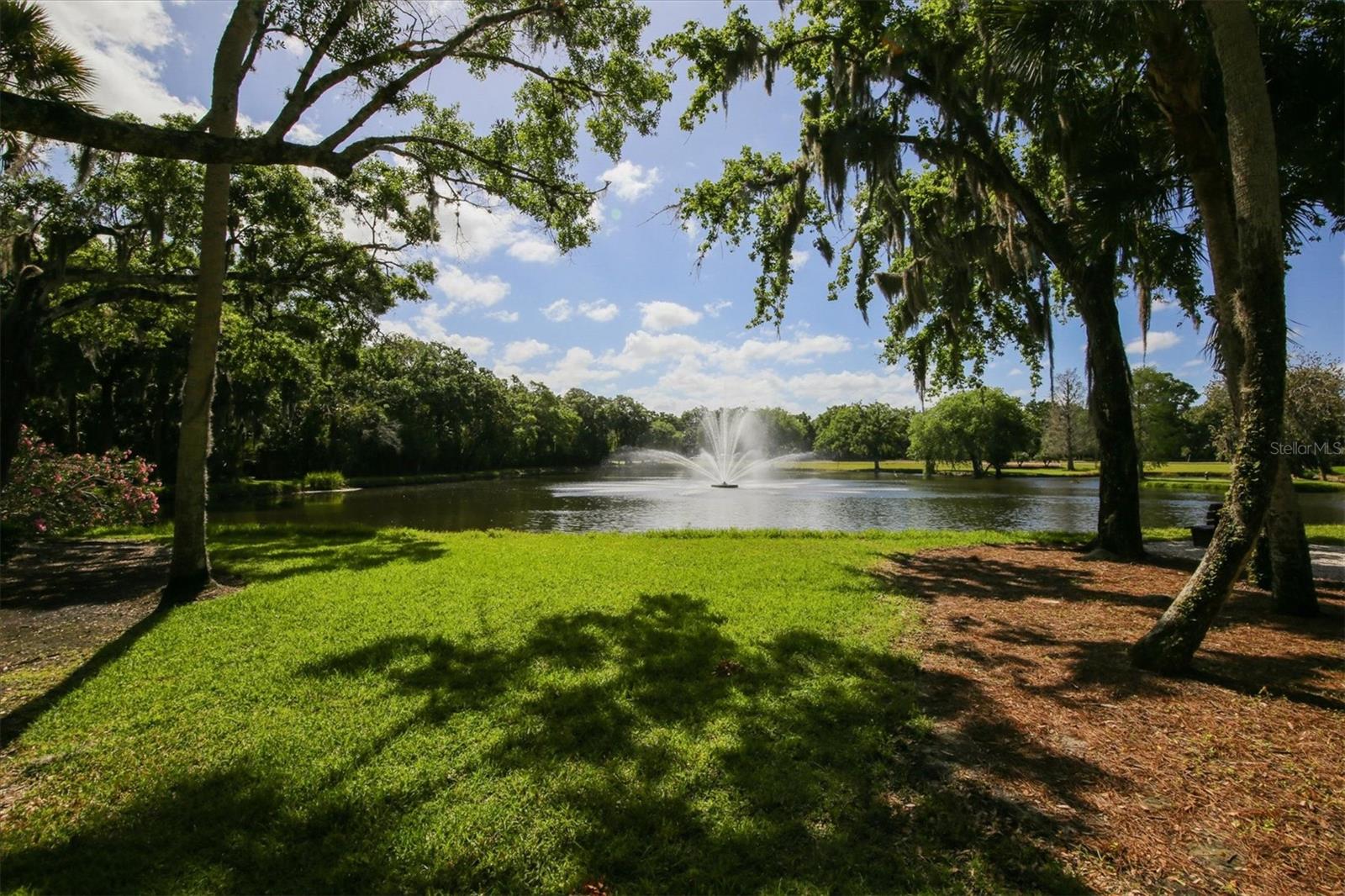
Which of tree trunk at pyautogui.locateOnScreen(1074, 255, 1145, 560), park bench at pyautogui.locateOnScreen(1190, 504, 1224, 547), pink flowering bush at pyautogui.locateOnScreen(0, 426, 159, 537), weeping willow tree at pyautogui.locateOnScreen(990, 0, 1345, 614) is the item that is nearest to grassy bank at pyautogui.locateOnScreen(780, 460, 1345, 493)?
park bench at pyautogui.locateOnScreen(1190, 504, 1224, 547)

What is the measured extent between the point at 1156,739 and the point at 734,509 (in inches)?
723

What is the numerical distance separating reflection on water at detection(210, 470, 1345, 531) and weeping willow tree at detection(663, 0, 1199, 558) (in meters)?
8.16

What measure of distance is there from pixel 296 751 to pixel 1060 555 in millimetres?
10961

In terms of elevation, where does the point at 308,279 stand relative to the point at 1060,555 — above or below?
above

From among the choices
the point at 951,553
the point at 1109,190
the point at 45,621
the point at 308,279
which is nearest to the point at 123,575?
the point at 45,621

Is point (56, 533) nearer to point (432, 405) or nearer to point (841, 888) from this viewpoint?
point (841, 888)

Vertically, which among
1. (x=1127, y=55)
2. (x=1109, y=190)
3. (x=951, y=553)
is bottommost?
(x=951, y=553)

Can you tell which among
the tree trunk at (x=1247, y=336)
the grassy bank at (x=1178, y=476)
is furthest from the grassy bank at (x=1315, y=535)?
the tree trunk at (x=1247, y=336)

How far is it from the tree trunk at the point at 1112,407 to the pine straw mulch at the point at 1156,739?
115 inches

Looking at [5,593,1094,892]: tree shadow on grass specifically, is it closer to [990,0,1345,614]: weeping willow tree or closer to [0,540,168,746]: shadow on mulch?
[0,540,168,746]: shadow on mulch

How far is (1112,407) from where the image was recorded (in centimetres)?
898

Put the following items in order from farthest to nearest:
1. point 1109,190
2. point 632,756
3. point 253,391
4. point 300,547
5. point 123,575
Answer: point 253,391 < point 300,547 < point 123,575 < point 1109,190 < point 632,756

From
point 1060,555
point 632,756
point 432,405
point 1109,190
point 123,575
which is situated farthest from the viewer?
point 432,405

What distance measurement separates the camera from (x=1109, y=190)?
22.2 feet
